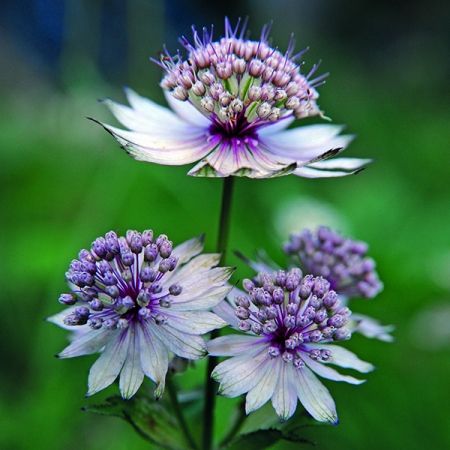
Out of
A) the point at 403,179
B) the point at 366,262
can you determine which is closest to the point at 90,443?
the point at 366,262

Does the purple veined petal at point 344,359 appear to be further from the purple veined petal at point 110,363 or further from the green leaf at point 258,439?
the purple veined petal at point 110,363

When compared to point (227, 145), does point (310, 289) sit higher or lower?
lower

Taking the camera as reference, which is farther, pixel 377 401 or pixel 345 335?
pixel 377 401

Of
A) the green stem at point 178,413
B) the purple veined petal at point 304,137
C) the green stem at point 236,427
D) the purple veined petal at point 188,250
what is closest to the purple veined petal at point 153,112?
the purple veined petal at point 304,137

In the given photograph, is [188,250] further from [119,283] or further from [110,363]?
[110,363]

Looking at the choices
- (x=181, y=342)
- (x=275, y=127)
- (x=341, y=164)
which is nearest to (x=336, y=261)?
(x=341, y=164)

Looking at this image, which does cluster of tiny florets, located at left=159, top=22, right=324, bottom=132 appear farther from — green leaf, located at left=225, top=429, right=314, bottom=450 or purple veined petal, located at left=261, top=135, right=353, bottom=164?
green leaf, located at left=225, top=429, right=314, bottom=450

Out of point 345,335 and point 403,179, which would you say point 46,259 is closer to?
point 345,335
